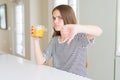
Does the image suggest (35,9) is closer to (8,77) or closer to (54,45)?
(54,45)

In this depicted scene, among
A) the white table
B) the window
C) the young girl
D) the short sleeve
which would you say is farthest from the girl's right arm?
the window

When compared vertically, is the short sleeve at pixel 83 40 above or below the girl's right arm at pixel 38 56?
above

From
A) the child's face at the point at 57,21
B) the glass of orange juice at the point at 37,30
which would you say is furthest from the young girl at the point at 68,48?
the glass of orange juice at the point at 37,30

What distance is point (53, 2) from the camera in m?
3.68

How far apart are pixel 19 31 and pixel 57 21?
4.75m

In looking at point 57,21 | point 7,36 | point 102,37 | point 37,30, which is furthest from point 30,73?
point 7,36

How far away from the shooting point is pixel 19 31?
596 cm

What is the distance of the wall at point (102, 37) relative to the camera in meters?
2.52

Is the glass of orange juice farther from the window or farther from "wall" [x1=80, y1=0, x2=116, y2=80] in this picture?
the window

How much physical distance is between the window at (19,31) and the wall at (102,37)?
124 inches

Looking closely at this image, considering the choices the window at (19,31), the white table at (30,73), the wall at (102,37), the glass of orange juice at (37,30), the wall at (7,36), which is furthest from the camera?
the wall at (7,36)

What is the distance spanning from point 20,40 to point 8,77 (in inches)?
196

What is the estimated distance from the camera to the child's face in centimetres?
137

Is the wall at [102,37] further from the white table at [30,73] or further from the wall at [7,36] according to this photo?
the wall at [7,36]
